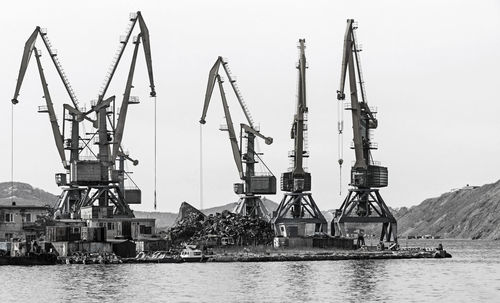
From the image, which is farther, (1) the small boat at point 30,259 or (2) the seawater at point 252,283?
(1) the small boat at point 30,259

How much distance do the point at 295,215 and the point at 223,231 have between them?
19.9 metres

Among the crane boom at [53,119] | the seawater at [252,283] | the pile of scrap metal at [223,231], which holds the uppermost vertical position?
the crane boom at [53,119]

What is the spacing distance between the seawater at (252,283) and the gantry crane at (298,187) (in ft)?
120

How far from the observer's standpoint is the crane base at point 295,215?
194 m

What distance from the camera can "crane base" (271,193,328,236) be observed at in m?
194

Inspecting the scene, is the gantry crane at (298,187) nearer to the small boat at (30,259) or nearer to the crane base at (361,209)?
the crane base at (361,209)

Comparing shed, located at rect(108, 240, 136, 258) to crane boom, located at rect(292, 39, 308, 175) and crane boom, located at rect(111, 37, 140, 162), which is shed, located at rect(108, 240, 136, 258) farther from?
crane boom, located at rect(292, 39, 308, 175)

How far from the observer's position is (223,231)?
18038 cm

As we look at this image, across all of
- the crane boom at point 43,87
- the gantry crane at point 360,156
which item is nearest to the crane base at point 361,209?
the gantry crane at point 360,156

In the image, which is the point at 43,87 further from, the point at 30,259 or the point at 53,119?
the point at 30,259

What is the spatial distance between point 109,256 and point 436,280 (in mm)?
45626

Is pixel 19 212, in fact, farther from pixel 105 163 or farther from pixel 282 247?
pixel 282 247

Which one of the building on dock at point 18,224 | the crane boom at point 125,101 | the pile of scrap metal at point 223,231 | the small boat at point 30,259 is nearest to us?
the small boat at point 30,259

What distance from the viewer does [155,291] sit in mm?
108938
